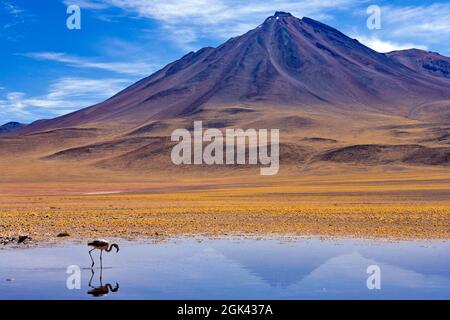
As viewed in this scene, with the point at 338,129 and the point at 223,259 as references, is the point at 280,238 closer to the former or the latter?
the point at 223,259

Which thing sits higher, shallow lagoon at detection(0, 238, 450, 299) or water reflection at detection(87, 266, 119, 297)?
shallow lagoon at detection(0, 238, 450, 299)

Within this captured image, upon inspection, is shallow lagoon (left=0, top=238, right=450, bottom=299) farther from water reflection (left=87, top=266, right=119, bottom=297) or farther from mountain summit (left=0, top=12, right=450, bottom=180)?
mountain summit (left=0, top=12, right=450, bottom=180)

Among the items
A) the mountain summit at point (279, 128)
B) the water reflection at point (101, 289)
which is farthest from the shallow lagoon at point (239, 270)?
the mountain summit at point (279, 128)

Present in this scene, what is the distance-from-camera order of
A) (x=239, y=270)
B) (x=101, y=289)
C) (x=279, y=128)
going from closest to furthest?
(x=101, y=289), (x=239, y=270), (x=279, y=128)

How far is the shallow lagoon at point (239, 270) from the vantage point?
40.3 ft

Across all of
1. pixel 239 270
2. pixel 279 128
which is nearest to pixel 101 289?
pixel 239 270

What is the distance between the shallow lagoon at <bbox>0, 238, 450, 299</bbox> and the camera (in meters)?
12.3

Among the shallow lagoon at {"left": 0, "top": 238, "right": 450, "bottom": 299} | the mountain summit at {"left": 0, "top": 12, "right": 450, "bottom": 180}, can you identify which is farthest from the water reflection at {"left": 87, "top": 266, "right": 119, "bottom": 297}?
the mountain summit at {"left": 0, "top": 12, "right": 450, "bottom": 180}

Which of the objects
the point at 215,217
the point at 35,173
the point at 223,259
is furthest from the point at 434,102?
the point at 223,259

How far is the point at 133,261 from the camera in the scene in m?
16.4

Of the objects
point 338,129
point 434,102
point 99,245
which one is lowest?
point 99,245

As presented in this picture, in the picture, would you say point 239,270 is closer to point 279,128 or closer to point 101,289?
point 101,289

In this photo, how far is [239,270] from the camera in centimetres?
1484
